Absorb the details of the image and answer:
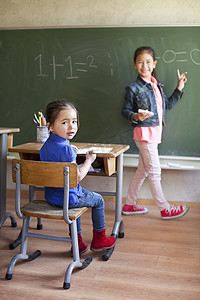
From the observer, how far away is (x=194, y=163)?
3.82m

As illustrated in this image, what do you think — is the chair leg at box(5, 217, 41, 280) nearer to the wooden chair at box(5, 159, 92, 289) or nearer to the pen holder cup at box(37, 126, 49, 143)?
the wooden chair at box(5, 159, 92, 289)

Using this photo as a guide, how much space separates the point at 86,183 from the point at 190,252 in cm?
169

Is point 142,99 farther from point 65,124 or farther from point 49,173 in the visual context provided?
point 49,173

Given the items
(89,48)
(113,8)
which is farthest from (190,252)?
(113,8)

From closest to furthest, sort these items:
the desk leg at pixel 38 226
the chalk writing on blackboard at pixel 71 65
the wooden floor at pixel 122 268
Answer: the wooden floor at pixel 122 268 < the desk leg at pixel 38 226 < the chalk writing on blackboard at pixel 71 65

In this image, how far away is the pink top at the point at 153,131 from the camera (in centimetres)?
360

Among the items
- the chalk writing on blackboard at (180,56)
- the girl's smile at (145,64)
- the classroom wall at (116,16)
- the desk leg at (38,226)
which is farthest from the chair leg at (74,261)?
the chalk writing on blackboard at (180,56)

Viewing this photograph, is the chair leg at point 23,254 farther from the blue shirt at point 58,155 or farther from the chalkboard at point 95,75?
the chalkboard at point 95,75

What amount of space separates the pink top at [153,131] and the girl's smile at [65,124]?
1371mm

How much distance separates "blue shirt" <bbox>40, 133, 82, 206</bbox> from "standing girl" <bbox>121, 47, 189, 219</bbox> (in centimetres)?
135

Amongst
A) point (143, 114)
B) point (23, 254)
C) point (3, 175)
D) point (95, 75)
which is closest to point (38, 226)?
point (3, 175)

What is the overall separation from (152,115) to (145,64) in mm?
492

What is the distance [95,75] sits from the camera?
3.94m

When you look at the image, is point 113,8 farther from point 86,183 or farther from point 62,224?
point 62,224
